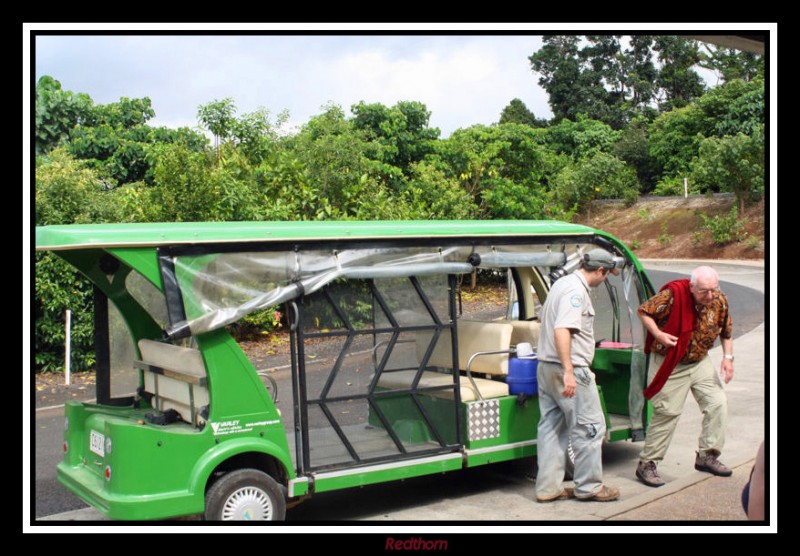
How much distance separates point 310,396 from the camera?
20.5 feet

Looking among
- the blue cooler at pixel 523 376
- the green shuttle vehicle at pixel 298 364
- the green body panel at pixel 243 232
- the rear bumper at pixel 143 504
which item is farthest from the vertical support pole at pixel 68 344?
the blue cooler at pixel 523 376

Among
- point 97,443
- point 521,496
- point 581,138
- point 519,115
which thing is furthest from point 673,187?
point 97,443

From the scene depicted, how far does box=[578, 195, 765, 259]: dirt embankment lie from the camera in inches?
1212

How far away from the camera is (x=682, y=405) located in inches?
289


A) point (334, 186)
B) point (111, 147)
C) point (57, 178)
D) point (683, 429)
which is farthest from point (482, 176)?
point (683, 429)

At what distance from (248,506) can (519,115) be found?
47.8 meters

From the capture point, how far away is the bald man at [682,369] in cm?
726

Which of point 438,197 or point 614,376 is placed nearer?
point 614,376

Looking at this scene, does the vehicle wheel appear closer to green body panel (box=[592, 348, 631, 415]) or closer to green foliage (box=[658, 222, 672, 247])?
green body panel (box=[592, 348, 631, 415])

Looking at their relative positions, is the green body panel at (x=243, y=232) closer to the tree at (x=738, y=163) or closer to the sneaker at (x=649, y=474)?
the sneaker at (x=649, y=474)

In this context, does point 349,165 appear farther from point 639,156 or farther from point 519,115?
point 519,115

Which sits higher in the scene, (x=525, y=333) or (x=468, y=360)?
(x=525, y=333)

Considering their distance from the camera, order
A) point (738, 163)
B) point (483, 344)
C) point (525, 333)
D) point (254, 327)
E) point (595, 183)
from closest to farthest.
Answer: point (483, 344) → point (525, 333) → point (254, 327) → point (738, 163) → point (595, 183)

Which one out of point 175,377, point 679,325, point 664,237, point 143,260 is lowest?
point 175,377
